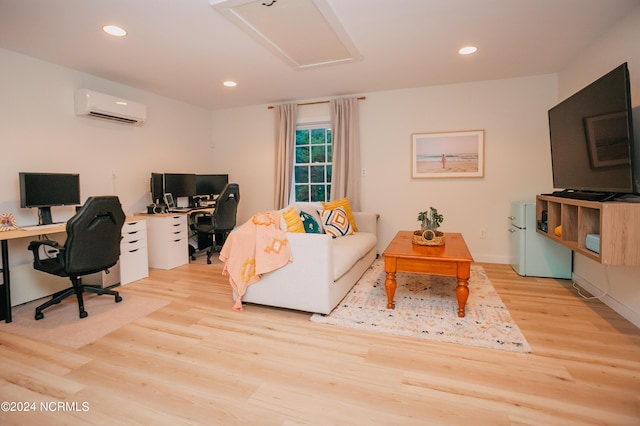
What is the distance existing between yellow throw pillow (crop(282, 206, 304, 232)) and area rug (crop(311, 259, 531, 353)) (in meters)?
0.80

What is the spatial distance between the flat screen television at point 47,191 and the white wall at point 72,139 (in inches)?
8.5

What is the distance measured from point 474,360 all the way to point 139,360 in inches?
82.4

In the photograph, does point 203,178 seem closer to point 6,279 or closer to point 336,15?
point 6,279

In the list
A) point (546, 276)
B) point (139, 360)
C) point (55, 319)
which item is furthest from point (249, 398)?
point (546, 276)

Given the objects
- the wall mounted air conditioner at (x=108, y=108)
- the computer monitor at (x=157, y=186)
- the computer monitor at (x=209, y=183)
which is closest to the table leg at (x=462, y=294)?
the computer monitor at (x=157, y=186)

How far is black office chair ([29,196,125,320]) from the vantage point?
8.61 feet

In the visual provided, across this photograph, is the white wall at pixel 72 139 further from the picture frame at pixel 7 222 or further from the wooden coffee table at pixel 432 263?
the wooden coffee table at pixel 432 263

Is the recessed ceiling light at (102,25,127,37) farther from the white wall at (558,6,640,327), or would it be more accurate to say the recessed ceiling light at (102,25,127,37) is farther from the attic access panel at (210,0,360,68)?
the white wall at (558,6,640,327)

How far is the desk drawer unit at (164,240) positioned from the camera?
4199mm

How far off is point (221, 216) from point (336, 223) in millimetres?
→ 1602

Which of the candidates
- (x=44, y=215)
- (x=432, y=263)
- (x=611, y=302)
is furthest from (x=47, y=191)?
(x=611, y=302)

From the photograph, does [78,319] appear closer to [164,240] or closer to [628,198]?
[164,240]

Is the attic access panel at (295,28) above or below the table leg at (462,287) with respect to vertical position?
above

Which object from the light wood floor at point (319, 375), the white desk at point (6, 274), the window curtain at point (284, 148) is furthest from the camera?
the window curtain at point (284, 148)
